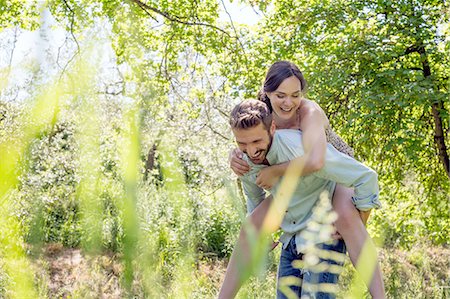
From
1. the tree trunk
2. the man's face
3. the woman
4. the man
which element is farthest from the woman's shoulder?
the tree trunk

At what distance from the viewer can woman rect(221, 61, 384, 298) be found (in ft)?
6.67

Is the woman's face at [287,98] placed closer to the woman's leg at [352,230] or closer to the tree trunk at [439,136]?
the woman's leg at [352,230]

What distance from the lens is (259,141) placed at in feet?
6.52

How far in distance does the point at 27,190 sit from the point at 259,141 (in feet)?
21.7

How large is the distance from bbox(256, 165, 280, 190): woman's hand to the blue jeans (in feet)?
0.91

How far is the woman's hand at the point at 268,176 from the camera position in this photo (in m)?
2.04

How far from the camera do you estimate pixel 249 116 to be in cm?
192

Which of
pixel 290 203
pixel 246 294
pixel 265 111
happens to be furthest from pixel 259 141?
pixel 246 294

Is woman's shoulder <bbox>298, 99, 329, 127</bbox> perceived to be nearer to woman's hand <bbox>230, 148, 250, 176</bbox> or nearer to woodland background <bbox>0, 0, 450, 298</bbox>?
woman's hand <bbox>230, 148, 250, 176</bbox>

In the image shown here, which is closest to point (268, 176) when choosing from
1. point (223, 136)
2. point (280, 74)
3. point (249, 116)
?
point (249, 116)

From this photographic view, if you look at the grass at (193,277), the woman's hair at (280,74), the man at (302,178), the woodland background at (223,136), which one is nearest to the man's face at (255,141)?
the man at (302,178)

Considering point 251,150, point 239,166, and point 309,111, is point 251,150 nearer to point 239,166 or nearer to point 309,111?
point 239,166

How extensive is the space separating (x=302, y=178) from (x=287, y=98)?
355 millimetres

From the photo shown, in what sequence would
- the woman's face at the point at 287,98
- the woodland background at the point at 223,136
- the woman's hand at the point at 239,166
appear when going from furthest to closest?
1. the woodland background at the point at 223,136
2. the woman's face at the point at 287,98
3. the woman's hand at the point at 239,166
